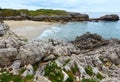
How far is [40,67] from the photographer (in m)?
23.1

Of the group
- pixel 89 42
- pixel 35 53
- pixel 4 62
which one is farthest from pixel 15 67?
pixel 89 42

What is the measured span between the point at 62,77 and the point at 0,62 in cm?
583

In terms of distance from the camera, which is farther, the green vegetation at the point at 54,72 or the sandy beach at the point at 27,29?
the sandy beach at the point at 27,29

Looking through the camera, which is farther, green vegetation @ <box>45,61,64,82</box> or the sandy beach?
the sandy beach

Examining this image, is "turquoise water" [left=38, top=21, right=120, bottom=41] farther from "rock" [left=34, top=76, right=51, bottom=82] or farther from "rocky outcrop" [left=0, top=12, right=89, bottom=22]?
"rock" [left=34, top=76, right=51, bottom=82]

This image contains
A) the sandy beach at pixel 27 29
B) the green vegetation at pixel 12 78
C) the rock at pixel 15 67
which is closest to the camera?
the green vegetation at pixel 12 78

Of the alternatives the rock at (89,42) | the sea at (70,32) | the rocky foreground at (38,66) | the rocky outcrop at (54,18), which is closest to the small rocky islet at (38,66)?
the rocky foreground at (38,66)

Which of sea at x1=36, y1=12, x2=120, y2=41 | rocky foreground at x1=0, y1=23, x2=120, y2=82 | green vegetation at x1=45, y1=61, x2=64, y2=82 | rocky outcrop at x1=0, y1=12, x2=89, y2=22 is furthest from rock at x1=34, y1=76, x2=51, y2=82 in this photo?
rocky outcrop at x1=0, y1=12, x2=89, y2=22

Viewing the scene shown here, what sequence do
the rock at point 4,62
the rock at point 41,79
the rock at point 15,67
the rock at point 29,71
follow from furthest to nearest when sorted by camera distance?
the rock at point 4,62
the rock at point 15,67
the rock at point 29,71
the rock at point 41,79

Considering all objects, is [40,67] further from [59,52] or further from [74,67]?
[59,52]

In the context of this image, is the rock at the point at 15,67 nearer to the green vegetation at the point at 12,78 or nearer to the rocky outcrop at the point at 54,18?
the green vegetation at the point at 12,78

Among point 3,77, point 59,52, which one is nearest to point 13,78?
point 3,77

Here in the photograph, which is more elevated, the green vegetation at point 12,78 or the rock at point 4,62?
the rock at point 4,62

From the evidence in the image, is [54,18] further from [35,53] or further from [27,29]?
[35,53]
